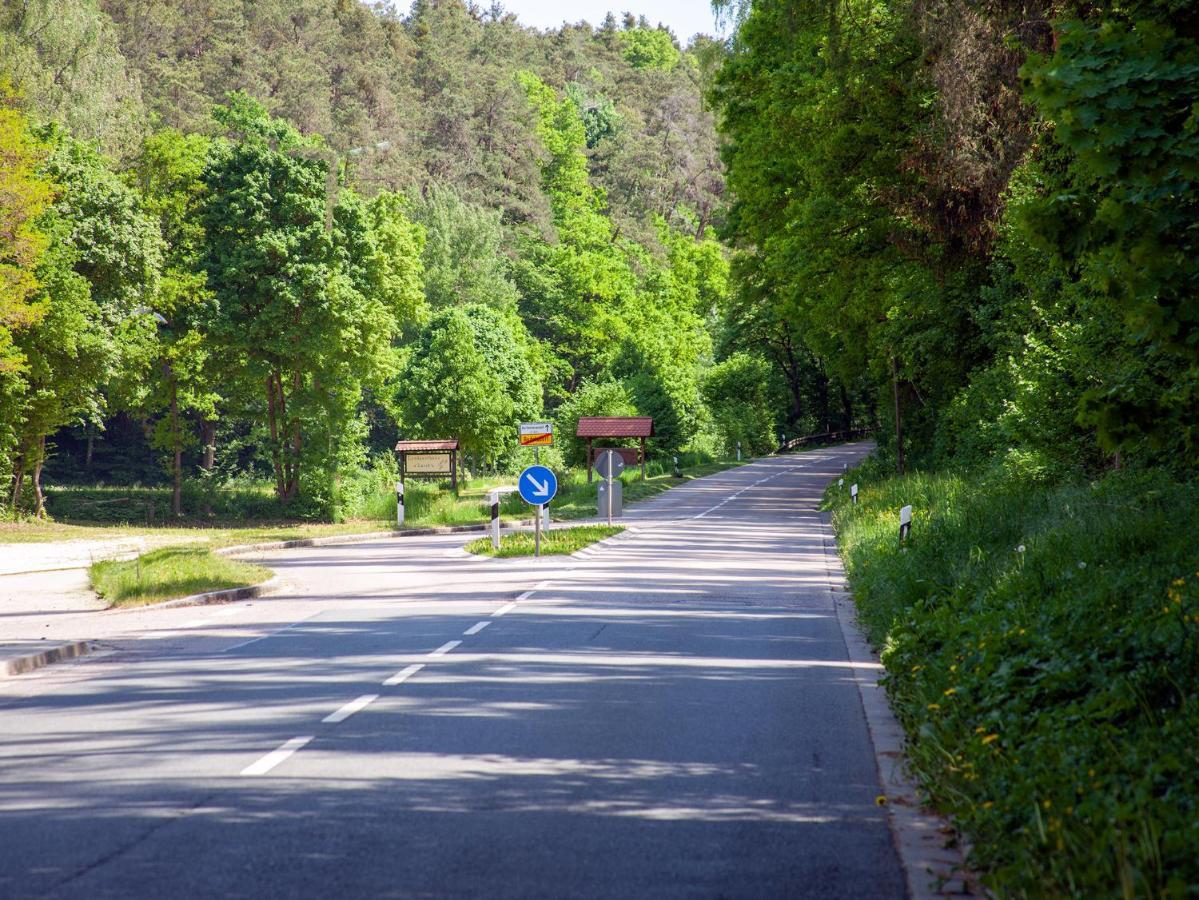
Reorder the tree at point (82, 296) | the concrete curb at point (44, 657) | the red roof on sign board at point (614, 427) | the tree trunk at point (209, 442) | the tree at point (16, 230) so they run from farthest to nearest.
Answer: the tree trunk at point (209, 442)
the red roof on sign board at point (614, 427)
the tree at point (82, 296)
the tree at point (16, 230)
the concrete curb at point (44, 657)

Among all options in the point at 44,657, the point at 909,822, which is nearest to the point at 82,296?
the point at 44,657

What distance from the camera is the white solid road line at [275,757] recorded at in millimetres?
7785

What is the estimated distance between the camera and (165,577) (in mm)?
20484

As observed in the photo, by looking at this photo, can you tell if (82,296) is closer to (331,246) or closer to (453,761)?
(331,246)

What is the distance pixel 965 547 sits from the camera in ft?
51.2

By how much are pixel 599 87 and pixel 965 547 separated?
10824cm

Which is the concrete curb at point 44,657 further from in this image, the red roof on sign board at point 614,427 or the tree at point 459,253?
the tree at point 459,253

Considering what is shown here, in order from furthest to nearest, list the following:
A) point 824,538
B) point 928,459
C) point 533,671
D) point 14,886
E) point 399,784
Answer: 1. point 928,459
2. point 824,538
3. point 533,671
4. point 399,784
5. point 14,886

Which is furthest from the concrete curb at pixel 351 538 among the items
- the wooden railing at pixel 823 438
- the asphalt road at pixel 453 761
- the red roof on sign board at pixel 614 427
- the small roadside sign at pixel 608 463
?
the wooden railing at pixel 823 438

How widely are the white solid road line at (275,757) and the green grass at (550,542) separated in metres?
18.8

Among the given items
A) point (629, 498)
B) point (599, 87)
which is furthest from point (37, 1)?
point (599, 87)

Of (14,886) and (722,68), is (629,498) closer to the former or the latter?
(722,68)

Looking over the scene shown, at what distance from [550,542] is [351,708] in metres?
19.4

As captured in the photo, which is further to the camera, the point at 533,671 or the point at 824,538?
the point at 824,538
